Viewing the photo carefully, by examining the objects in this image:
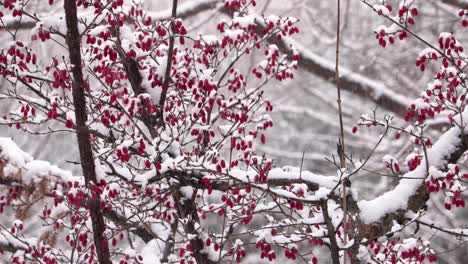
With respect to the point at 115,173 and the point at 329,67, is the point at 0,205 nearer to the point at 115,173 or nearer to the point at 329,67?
the point at 115,173

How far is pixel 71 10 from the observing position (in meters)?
3.84

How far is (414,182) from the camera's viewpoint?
471 centimetres

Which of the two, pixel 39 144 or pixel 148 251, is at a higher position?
pixel 39 144

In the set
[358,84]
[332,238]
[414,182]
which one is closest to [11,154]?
[332,238]

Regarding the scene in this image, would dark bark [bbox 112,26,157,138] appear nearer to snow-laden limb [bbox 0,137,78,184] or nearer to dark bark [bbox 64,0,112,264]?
snow-laden limb [bbox 0,137,78,184]

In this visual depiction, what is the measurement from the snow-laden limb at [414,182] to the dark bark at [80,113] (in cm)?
200

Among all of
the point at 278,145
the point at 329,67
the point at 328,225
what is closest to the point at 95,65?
the point at 328,225

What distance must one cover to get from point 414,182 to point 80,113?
2583mm

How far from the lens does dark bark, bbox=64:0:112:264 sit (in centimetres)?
386

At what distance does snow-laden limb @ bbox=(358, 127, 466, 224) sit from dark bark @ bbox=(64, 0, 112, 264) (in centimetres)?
200

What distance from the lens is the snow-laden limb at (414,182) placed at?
466 cm

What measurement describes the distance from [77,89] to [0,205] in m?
1.76

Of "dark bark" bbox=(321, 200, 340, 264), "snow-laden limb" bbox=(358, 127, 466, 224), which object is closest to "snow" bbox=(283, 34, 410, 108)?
"snow-laden limb" bbox=(358, 127, 466, 224)

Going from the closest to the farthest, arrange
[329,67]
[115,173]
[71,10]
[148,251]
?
[71,10]
[115,173]
[148,251]
[329,67]
